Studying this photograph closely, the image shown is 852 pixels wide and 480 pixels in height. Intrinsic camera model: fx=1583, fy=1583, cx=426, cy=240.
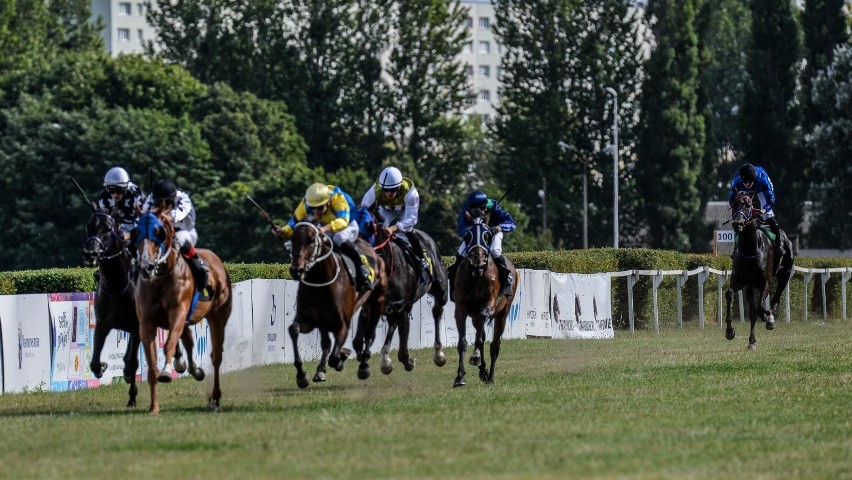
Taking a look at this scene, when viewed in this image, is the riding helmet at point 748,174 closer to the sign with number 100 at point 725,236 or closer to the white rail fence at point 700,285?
the white rail fence at point 700,285

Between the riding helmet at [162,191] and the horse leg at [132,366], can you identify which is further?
the horse leg at [132,366]

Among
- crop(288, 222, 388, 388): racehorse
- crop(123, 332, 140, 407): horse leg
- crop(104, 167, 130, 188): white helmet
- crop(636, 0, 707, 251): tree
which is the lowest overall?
crop(123, 332, 140, 407): horse leg

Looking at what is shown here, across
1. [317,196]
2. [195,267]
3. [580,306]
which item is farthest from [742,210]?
[195,267]

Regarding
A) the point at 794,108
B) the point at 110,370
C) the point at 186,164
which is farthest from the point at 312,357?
the point at 794,108

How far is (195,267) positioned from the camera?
1622 cm

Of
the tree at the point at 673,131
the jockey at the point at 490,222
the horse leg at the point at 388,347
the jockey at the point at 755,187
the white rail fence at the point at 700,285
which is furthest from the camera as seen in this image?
the tree at the point at 673,131

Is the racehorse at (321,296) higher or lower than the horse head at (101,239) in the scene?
lower

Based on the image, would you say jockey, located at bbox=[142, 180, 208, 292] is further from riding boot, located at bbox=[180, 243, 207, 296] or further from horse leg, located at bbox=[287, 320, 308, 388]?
horse leg, located at bbox=[287, 320, 308, 388]

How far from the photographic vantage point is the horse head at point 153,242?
49.5 ft

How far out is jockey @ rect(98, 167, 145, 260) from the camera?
17.4 metres

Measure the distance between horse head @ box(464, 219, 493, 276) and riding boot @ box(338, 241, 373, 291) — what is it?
6.15 ft

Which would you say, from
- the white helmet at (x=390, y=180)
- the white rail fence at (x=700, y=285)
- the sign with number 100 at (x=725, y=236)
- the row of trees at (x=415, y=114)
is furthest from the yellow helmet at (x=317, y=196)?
the row of trees at (x=415, y=114)

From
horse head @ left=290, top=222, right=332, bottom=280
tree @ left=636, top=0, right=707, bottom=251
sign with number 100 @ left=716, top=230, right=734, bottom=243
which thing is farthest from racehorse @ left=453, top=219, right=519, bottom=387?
tree @ left=636, top=0, right=707, bottom=251

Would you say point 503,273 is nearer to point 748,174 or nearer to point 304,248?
point 304,248
